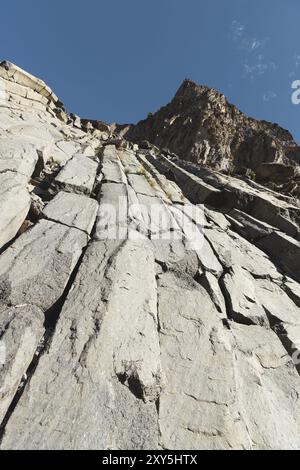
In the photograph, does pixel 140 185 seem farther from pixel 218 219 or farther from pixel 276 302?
pixel 276 302

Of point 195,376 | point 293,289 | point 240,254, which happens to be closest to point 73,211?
point 195,376

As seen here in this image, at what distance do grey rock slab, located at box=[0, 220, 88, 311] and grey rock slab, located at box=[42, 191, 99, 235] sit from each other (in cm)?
32

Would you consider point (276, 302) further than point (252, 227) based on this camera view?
No

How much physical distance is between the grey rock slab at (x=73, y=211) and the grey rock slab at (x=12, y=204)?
46cm

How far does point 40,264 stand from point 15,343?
1365 mm

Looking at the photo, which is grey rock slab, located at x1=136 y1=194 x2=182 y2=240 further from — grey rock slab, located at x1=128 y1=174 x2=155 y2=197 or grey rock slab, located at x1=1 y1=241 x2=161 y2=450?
grey rock slab, located at x1=1 y1=241 x2=161 y2=450

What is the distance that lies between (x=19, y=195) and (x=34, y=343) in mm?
3057

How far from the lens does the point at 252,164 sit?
138 feet

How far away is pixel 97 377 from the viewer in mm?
2951

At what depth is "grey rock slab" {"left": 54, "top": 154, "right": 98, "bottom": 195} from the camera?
7.19 m

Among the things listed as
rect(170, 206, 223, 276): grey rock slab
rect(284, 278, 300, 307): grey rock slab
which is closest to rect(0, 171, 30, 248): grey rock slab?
rect(170, 206, 223, 276): grey rock slab

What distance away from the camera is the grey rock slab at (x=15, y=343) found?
269 cm

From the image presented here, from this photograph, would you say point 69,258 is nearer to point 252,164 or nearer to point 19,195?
point 19,195
